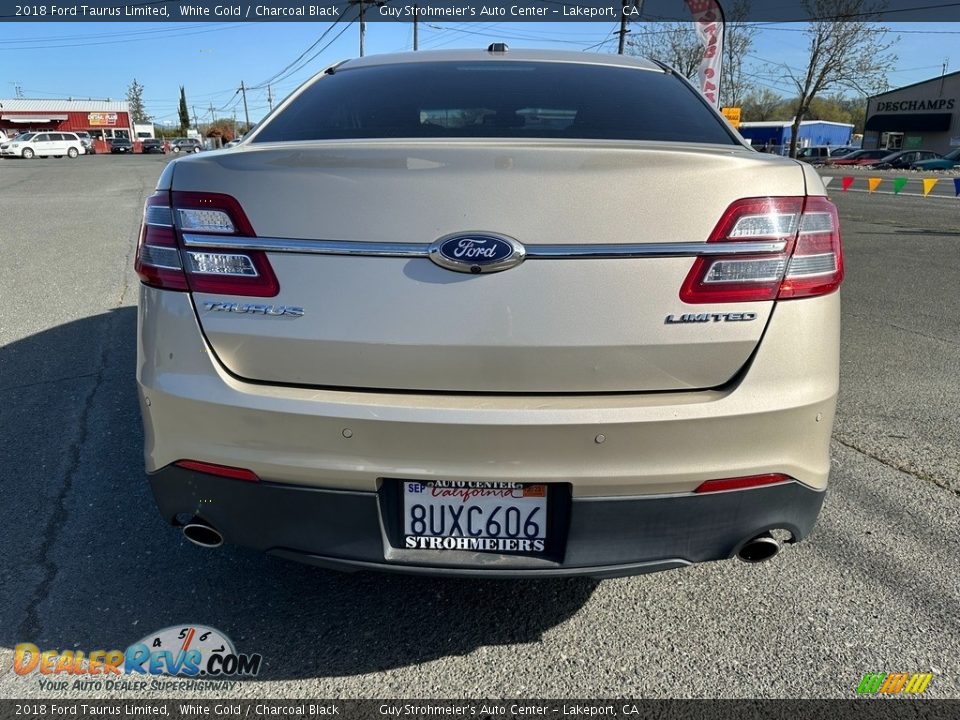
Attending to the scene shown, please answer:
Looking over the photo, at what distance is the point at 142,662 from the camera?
211 cm

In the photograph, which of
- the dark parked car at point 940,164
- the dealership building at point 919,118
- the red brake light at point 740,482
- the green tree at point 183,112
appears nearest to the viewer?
the red brake light at point 740,482

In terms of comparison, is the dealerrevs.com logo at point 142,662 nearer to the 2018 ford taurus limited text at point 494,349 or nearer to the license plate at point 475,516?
the 2018 ford taurus limited text at point 494,349

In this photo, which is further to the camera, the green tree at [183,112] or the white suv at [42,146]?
the green tree at [183,112]

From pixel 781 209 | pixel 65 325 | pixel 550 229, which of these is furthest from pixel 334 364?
pixel 65 325

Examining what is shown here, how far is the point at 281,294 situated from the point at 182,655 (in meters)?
1.21

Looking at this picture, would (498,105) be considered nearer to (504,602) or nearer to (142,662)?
(504,602)

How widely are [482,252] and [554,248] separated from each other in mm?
172

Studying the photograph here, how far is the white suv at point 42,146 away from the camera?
4412 centimetres

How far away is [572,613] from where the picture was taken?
7.72 feet

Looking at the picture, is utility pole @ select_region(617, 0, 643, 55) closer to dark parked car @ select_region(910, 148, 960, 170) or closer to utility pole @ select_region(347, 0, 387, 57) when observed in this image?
utility pole @ select_region(347, 0, 387, 57)

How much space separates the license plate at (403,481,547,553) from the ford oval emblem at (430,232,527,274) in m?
0.55
